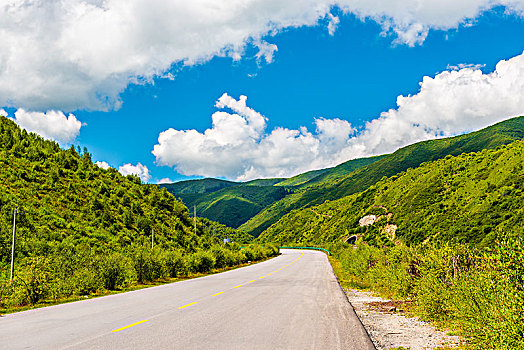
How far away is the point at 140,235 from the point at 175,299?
1117 inches

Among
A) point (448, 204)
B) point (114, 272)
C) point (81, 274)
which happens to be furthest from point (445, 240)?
point (81, 274)

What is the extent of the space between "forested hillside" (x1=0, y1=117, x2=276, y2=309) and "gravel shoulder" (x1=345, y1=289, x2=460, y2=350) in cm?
1258

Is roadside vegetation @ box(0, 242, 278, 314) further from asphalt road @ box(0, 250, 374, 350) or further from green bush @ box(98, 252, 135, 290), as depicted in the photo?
asphalt road @ box(0, 250, 374, 350)

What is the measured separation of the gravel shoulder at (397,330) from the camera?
745cm

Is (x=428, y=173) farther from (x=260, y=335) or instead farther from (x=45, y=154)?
(x=260, y=335)

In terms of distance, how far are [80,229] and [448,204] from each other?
5423 cm

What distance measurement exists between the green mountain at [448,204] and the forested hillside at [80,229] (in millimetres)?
24505

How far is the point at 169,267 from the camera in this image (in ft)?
89.3

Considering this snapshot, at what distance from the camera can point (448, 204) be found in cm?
6138

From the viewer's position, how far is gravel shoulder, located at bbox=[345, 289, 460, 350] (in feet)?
24.5

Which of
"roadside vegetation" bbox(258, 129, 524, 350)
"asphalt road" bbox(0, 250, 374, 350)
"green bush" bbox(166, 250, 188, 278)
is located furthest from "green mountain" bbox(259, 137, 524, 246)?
"asphalt road" bbox(0, 250, 374, 350)

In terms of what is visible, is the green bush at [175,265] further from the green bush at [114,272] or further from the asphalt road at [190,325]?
the asphalt road at [190,325]

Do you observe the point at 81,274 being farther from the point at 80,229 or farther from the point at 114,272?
the point at 80,229

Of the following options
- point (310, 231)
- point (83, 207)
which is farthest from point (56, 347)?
point (310, 231)
